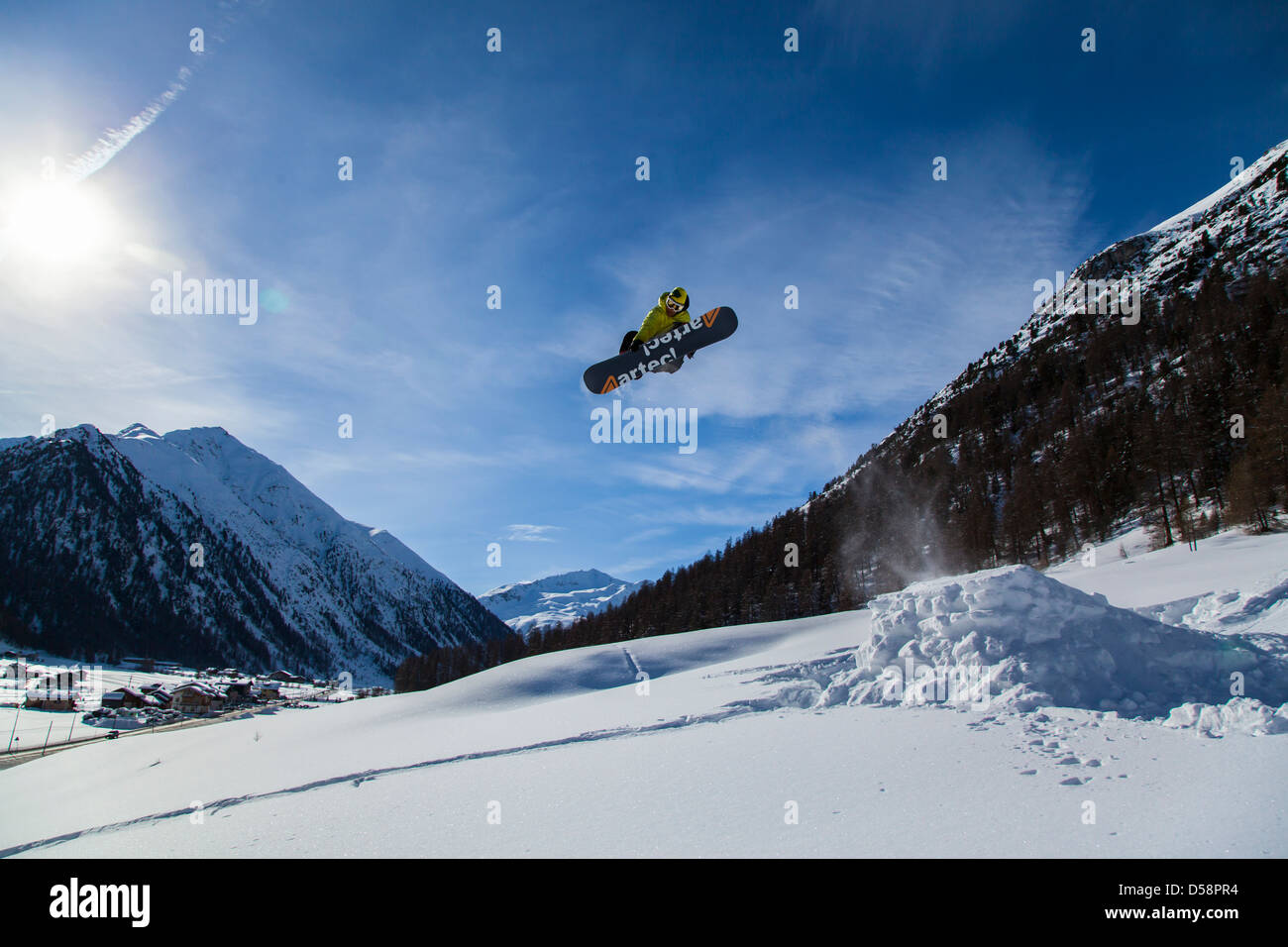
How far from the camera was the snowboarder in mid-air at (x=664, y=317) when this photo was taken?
47.3 feet

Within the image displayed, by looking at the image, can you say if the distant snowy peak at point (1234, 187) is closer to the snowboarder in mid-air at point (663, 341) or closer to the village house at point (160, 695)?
the snowboarder in mid-air at point (663, 341)

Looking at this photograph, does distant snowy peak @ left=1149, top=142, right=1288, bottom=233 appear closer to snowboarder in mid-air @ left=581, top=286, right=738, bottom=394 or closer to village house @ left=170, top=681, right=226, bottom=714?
snowboarder in mid-air @ left=581, top=286, right=738, bottom=394

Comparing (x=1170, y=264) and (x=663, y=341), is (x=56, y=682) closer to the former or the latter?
(x=663, y=341)

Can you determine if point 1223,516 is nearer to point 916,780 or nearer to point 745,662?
point 745,662

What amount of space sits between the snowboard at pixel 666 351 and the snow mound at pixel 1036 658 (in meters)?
8.32

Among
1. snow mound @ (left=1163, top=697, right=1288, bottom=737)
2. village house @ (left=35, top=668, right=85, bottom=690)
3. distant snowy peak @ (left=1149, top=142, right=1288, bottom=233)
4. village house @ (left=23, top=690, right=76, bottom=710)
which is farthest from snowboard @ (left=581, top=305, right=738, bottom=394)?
distant snowy peak @ (left=1149, top=142, right=1288, bottom=233)

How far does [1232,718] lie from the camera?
24.9 ft

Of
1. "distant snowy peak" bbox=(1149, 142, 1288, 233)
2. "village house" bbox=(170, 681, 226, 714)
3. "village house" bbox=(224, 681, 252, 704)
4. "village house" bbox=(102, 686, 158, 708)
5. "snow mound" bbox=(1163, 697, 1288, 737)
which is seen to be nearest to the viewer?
"snow mound" bbox=(1163, 697, 1288, 737)

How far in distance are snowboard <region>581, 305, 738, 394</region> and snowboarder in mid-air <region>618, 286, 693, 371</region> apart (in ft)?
0.48

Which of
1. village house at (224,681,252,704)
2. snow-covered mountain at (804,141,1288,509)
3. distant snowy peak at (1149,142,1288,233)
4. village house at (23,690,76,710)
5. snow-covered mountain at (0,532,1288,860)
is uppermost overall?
distant snowy peak at (1149,142,1288,233)

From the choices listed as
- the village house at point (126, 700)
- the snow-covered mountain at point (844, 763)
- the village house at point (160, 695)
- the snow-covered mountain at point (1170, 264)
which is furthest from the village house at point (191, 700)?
the snow-covered mountain at point (1170, 264)

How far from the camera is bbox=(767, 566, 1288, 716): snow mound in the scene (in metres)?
8.87

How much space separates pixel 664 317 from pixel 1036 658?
10749mm
